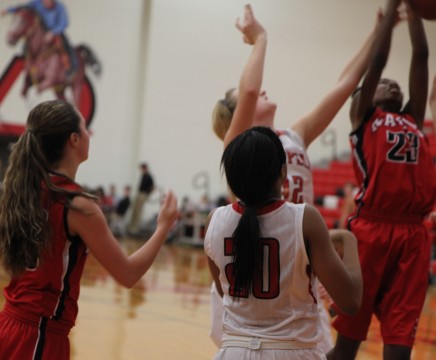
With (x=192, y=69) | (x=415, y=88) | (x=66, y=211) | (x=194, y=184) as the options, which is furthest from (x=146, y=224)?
(x=66, y=211)

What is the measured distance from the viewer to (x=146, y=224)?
18.5 meters

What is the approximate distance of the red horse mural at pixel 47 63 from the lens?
18.6 meters

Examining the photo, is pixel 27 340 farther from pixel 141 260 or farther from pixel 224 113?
pixel 224 113

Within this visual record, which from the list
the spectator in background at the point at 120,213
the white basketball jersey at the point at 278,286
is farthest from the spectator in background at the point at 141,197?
the white basketball jersey at the point at 278,286

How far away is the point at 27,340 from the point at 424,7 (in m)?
2.67

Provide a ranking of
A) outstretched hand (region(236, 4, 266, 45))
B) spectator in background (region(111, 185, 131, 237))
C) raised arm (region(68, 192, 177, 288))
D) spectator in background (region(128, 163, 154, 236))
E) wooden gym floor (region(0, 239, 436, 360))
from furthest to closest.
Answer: spectator in background (region(128, 163, 154, 236)), spectator in background (region(111, 185, 131, 237)), wooden gym floor (region(0, 239, 436, 360)), outstretched hand (region(236, 4, 266, 45)), raised arm (region(68, 192, 177, 288))

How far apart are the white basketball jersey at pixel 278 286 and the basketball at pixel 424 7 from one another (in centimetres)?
203

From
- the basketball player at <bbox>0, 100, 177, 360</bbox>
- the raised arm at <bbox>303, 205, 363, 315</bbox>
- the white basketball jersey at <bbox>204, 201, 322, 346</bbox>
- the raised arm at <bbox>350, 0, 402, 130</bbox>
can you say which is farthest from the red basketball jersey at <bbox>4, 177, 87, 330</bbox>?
the raised arm at <bbox>350, 0, 402, 130</bbox>

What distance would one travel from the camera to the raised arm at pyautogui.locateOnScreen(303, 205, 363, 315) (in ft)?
7.78

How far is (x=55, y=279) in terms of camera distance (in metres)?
2.63

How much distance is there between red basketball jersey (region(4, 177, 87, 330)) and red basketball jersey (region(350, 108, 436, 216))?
184 cm

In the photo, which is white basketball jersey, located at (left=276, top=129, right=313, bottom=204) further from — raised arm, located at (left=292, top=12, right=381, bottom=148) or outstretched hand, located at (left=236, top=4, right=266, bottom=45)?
outstretched hand, located at (left=236, top=4, right=266, bottom=45)

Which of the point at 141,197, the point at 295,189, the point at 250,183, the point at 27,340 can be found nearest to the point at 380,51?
the point at 295,189

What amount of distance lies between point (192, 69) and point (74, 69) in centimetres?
289
